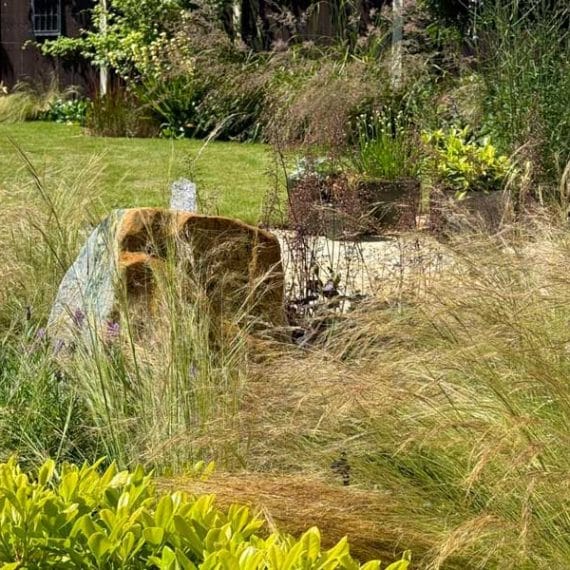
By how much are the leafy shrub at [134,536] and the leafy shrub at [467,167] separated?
5.12 meters

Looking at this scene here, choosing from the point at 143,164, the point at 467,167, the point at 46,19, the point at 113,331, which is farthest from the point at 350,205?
the point at 46,19

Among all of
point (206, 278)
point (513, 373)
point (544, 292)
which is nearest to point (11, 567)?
point (513, 373)

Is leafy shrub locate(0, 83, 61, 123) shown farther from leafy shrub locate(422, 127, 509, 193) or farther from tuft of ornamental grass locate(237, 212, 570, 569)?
tuft of ornamental grass locate(237, 212, 570, 569)

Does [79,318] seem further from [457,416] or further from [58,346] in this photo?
[457,416]

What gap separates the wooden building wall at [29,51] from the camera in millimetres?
17250

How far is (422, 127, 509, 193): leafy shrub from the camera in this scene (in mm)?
6840

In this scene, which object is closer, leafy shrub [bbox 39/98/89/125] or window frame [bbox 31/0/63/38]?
leafy shrub [bbox 39/98/89/125]

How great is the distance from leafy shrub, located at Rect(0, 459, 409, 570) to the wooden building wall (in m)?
15.5

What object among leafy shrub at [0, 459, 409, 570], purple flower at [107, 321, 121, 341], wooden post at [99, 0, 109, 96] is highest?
wooden post at [99, 0, 109, 96]

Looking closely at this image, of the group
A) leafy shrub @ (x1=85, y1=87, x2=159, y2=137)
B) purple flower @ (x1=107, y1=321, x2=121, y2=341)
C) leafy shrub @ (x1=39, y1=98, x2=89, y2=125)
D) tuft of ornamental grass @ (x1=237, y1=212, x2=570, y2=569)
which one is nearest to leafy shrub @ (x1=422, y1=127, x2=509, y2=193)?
purple flower @ (x1=107, y1=321, x2=121, y2=341)

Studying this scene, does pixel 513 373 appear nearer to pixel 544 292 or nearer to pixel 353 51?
pixel 544 292

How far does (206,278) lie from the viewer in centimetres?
370

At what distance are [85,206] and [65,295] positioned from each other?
788 mm

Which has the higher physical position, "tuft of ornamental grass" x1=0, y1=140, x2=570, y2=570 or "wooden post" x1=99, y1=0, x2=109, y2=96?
"wooden post" x1=99, y1=0, x2=109, y2=96
